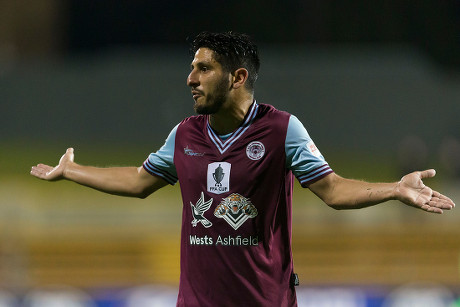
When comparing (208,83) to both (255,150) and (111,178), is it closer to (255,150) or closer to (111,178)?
(255,150)

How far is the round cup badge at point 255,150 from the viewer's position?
338 cm

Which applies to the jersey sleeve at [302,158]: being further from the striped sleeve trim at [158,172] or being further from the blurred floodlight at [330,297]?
the blurred floodlight at [330,297]

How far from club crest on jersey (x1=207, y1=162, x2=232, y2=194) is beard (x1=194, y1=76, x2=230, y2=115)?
0.77 ft

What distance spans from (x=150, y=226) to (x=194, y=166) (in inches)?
310

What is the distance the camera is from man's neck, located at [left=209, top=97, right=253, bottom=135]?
347cm

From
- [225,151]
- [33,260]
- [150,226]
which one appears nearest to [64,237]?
[33,260]

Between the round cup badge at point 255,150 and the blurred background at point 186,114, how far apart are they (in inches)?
191

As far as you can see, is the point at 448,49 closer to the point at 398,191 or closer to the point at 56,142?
the point at 56,142

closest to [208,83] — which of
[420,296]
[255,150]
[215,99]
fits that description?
[215,99]

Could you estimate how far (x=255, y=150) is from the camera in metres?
3.39

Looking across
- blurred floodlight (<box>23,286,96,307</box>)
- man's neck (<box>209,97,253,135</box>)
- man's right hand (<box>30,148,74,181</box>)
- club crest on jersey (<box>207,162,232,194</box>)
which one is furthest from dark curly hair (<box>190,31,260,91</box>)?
blurred floodlight (<box>23,286,96,307</box>)

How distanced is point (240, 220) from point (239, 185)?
0.15m

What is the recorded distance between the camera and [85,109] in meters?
14.7

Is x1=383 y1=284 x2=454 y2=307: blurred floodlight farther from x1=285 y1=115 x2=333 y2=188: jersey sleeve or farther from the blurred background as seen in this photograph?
x1=285 y1=115 x2=333 y2=188: jersey sleeve
